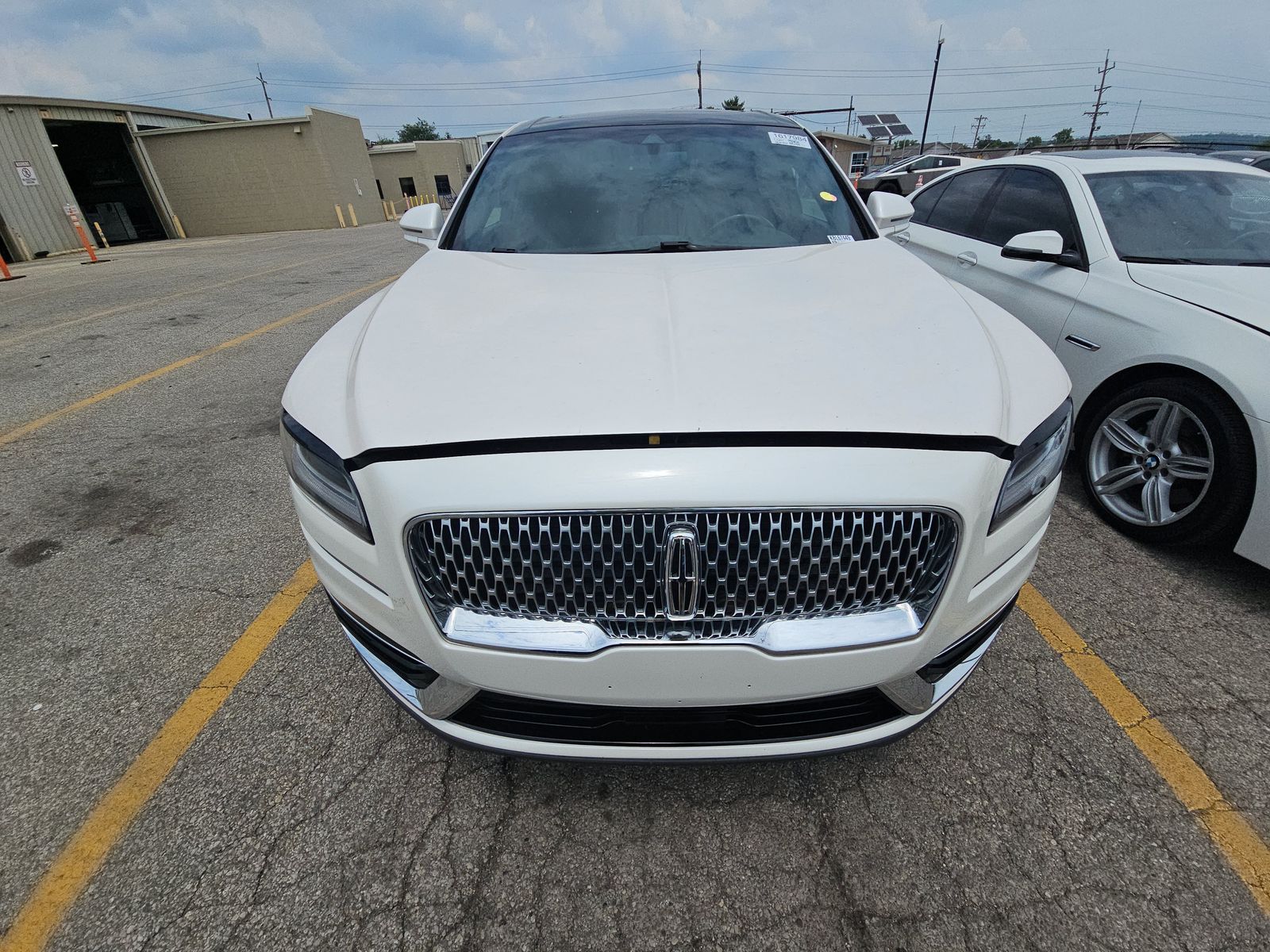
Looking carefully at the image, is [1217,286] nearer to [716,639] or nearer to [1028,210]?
[1028,210]

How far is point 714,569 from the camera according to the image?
4.05 ft

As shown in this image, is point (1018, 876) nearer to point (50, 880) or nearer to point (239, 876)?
point (239, 876)

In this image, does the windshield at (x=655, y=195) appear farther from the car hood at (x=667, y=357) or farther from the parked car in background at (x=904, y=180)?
the parked car in background at (x=904, y=180)

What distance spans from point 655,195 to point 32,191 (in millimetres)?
25213

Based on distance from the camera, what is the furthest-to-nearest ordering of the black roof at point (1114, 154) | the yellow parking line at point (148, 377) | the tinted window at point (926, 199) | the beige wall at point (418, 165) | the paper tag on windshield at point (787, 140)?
the beige wall at point (418, 165) < the tinted window at point (926, 199) < the yellow parking line at point (148, 377) < the black roof at point (1114, 154) < the paper tag on windshield at point (787, 140)

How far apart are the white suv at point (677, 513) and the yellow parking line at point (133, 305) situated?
27.7 ft

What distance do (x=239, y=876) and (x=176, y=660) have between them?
1040 millimetres

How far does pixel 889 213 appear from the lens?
2.67m

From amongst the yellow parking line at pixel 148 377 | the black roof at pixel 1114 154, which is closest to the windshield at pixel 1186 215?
the black roof at pixel 1114 154

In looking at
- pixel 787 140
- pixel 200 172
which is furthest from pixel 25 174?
pixel 787 140

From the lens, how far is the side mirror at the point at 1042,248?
9.99 feet

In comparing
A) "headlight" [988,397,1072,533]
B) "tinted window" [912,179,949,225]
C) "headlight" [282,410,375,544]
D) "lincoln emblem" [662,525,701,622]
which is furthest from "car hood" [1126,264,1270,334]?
"headlight" [282,410,375,544]

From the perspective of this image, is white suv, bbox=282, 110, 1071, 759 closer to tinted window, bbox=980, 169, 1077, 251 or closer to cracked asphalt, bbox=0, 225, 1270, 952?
cracked asphalt, bbox=0, 225, 1270, 952

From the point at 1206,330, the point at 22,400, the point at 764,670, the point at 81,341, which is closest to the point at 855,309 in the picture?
the point at 764,670
